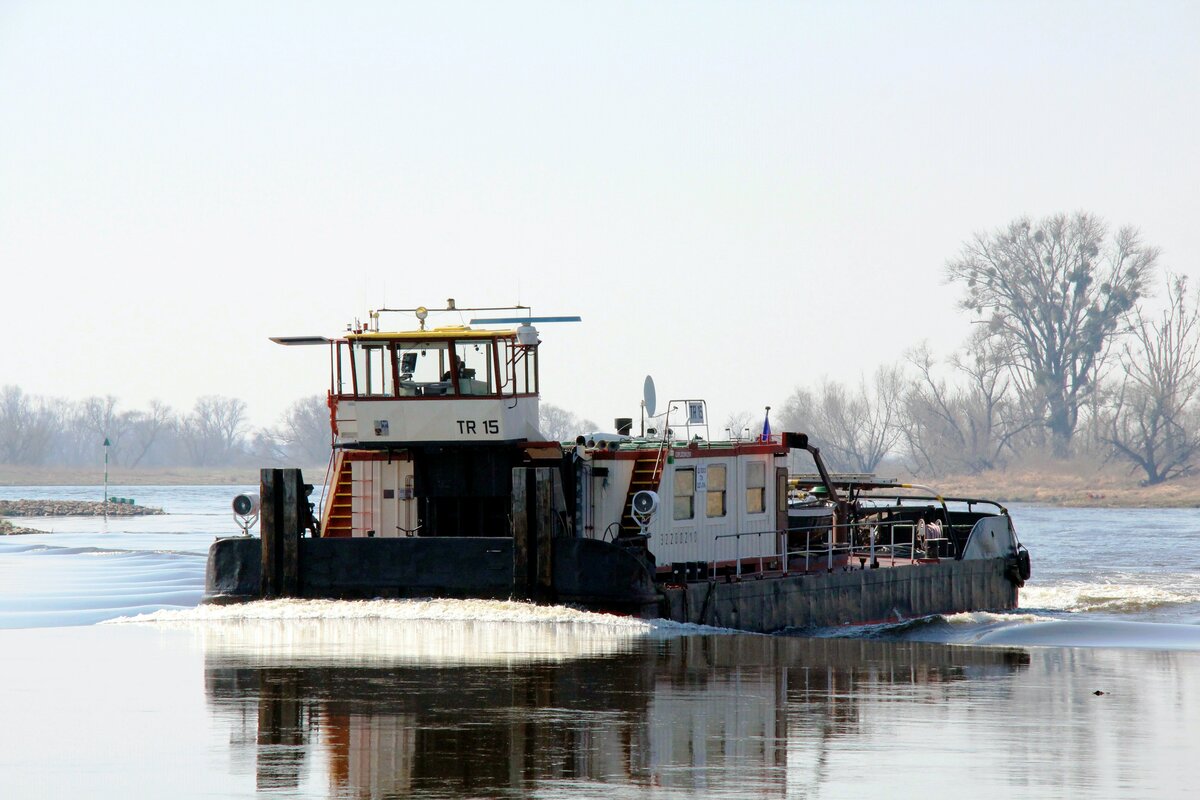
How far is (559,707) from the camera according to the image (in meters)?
14.4

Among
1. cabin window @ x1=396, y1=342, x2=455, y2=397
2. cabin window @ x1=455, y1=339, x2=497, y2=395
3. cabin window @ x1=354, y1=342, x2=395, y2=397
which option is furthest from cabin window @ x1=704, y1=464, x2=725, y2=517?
cabin window @ x1=354, y1=342, x2=395, y2=397

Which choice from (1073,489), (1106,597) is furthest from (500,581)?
(1073,489)

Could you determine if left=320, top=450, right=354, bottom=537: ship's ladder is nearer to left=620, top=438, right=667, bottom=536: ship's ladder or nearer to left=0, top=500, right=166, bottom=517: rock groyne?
left=620, top=438, right=667, bottom=536: ship's ladder

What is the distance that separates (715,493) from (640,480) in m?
1.73

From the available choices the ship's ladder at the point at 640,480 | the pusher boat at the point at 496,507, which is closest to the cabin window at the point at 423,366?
the pusher boat at the point at 496,507

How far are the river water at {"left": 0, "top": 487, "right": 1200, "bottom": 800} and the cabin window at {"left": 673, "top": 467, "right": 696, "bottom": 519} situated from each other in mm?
2670

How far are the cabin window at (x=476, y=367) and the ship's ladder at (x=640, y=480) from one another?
7.92 feet

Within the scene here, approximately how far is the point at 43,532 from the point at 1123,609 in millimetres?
40455

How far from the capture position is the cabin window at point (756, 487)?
25.9 meters

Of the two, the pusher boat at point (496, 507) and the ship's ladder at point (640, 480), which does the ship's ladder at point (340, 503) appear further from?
the ship's ladder at point (640, 480)

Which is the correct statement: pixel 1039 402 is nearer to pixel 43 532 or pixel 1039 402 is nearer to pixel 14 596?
pixel 43 532

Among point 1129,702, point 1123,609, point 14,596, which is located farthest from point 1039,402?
point 1129,702

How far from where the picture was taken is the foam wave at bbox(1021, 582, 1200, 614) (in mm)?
34031

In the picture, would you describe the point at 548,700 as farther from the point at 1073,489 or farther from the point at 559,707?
the point at 1073,489
